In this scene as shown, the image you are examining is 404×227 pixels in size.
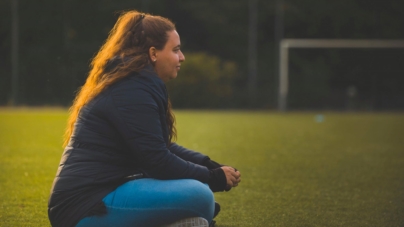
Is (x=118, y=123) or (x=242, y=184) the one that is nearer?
(x=118, y=123)

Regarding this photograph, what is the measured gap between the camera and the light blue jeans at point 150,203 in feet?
10.8

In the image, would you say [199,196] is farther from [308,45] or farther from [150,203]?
[308,45]

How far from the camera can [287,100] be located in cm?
2772

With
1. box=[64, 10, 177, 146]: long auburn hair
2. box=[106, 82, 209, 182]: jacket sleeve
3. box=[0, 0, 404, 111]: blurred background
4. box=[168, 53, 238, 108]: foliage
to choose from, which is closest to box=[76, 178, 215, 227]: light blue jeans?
box=[106, 82, 209, 182]: jacket sleeve

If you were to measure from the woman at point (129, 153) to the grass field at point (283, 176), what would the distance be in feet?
4.03

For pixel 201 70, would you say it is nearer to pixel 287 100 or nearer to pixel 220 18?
pixel 287 100

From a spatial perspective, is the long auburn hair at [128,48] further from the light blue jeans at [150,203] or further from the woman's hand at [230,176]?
the woman's hand at [230,176]

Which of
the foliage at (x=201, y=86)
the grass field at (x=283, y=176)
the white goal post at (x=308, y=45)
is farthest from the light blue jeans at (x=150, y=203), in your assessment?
the foliage at (x=201, y=86)

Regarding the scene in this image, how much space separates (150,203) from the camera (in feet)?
10.9

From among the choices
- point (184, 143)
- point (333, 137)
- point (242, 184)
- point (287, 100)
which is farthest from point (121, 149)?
point (287, 100)

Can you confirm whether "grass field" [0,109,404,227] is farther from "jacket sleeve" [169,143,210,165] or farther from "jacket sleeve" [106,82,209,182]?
"jacket sleeve" [106,82,209,182]

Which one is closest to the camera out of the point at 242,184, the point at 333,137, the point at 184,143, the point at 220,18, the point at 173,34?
the point at 173,34

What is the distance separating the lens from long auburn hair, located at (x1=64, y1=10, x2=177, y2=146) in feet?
10.9

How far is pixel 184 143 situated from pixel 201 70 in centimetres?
1772
